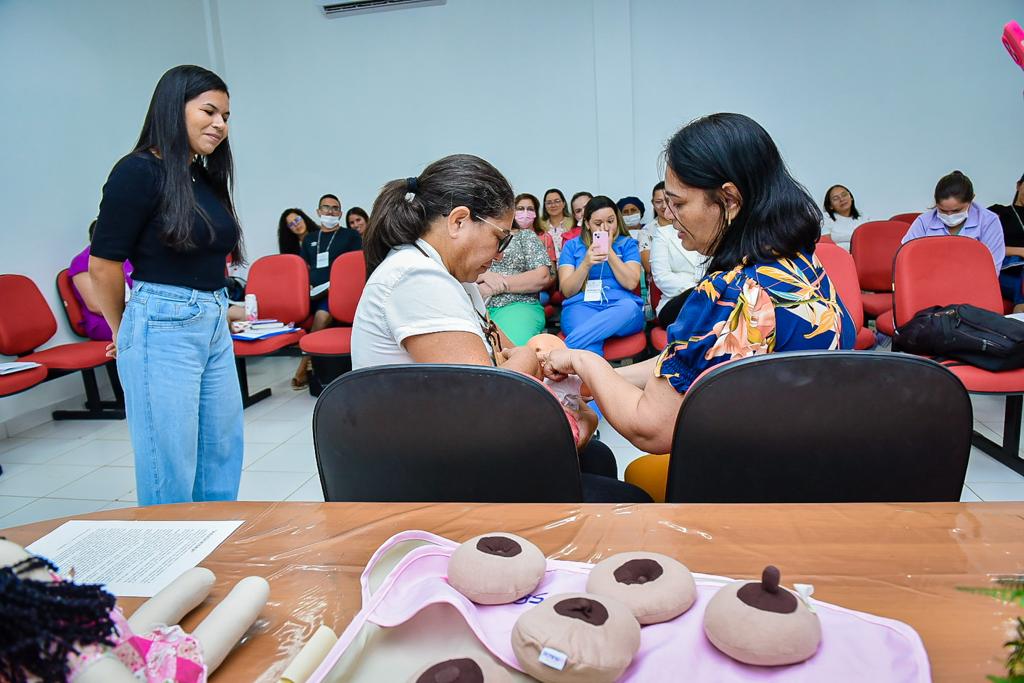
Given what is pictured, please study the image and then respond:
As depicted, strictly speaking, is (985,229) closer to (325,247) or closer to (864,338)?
(864,338)

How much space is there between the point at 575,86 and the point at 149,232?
528 centimetres

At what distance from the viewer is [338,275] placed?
4.52m

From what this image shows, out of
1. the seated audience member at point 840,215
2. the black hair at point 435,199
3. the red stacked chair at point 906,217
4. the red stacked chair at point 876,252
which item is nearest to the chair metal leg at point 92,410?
the black hair at point 435,199

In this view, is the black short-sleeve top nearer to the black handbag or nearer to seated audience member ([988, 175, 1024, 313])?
the black handbag

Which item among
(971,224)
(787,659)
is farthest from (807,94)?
(787,659)

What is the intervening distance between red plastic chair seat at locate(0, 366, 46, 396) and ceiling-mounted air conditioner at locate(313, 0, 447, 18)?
4577 millimetres

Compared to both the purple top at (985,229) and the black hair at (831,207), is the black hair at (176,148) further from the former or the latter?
the black hair at (831,207)

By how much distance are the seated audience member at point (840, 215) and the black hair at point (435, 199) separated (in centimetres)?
518

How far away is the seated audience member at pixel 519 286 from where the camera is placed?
4.20m

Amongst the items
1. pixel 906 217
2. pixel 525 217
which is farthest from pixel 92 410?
pixel 906 217

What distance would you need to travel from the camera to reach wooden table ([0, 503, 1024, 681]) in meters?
0.64

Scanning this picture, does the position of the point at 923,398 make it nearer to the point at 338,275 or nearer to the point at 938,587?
the point at 938,587

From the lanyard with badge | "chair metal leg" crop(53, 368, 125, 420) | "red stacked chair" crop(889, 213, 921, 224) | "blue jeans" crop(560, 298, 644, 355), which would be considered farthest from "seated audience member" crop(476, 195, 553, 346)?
"red stacked chair" crop(889, 213, 921, 224)

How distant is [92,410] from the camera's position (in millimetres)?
4383
